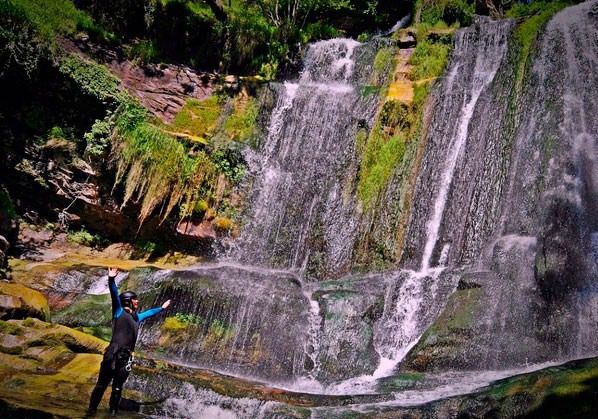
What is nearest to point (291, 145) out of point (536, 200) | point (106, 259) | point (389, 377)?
point (106, 259)

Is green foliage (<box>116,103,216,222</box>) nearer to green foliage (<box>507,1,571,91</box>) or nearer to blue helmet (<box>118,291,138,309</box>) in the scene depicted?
blue helmet (<box>118,291,138,309</box>)

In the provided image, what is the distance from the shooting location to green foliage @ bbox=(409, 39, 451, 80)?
1588 centimetres

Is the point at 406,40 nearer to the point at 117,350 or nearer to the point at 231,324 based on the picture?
the point at 231,324

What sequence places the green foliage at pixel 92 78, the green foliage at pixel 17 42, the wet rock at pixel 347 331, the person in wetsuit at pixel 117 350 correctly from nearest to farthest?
the person in wetsuit at pixel 117 350, the wet rock at pixel 347 331, the green foliage at pixel 17 42, the green foliage at pixel 92 78

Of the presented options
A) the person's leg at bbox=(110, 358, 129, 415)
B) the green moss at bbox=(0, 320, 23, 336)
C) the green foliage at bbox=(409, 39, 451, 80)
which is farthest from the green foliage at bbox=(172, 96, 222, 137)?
the person's leg at bbox=(110, 358, 129, 415)

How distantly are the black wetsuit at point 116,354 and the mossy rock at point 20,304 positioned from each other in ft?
11.4

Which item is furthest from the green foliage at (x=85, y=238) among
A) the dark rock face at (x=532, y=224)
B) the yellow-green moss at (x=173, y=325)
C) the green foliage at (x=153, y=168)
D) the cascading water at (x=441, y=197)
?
the dark rock face at (x=532, y=224)

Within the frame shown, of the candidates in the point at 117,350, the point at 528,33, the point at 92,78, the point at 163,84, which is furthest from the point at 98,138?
the point at 528,33

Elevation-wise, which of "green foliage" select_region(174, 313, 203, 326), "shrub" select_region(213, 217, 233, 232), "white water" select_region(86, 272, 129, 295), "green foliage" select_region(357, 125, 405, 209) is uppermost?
"green foliage" select_region(357, 125, 405, 209)

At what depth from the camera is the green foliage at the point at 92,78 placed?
14156mm

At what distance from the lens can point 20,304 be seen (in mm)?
8492

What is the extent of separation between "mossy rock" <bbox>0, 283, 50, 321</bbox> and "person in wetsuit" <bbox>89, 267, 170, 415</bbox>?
11.4 feet

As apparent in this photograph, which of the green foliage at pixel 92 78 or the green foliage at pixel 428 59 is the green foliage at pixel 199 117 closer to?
the green foliage at pixel 92 78

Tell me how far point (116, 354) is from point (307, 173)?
10076 mm
